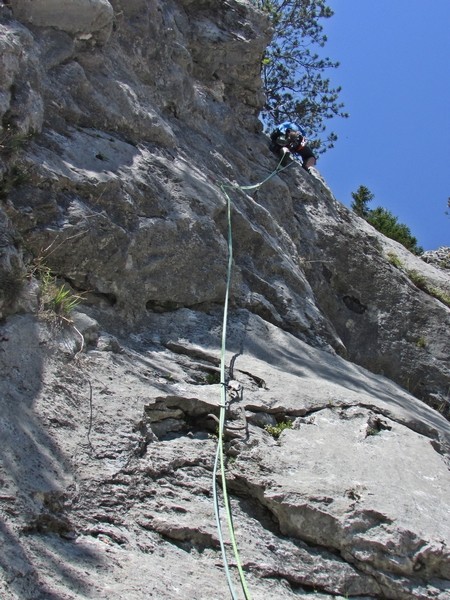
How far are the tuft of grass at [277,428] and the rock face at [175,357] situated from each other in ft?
0.18

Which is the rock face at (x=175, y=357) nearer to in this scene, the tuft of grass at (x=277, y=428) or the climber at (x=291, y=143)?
the tuft of grass at (x=277, y=428)

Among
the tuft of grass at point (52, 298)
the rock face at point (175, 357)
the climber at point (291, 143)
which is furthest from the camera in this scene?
the climber at point (291, 143)

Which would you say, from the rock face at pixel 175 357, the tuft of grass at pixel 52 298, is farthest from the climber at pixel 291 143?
the tuft of grass at pixel 52 298

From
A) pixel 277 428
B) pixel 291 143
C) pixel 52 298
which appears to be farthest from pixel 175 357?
pixel 291 143

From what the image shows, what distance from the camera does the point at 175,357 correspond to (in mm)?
5605

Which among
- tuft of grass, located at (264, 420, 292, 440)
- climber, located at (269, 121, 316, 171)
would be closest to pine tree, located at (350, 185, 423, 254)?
climber, located at (269, 121, 316, 171)

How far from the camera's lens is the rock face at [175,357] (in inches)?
153

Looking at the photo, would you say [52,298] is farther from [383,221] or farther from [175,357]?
[383,221]

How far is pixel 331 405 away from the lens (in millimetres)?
5488

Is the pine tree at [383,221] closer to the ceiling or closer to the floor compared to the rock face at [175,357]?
closer to the ceiling

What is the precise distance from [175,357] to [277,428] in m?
0.97

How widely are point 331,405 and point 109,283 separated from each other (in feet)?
6.04

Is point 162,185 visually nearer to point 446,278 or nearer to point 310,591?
point 310,591

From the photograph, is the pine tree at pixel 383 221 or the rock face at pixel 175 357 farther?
the pine tree at pixel 383 221
